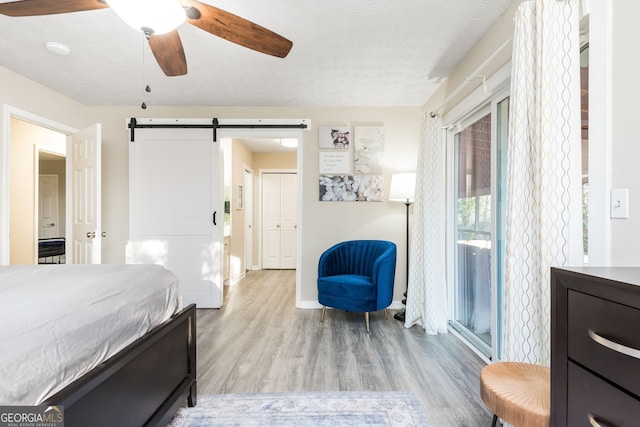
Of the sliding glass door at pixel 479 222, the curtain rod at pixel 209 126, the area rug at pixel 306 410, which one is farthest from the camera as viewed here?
the curtain rod at pixel 209 126

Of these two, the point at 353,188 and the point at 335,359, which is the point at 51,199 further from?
the point at 335,359

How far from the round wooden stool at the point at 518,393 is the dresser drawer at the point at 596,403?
14 cm

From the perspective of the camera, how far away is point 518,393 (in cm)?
109

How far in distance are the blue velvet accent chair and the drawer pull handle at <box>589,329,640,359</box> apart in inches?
77.0

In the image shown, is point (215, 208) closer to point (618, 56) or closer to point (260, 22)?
point (260, 22)

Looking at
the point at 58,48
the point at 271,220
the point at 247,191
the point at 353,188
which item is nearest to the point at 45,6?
the point at 58,48

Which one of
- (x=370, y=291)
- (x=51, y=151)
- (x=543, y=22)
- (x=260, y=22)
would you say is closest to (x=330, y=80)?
(x=260, y=22)

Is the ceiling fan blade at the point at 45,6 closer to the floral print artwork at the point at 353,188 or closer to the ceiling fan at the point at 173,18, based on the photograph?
the ceiling fan at the point at 173,18

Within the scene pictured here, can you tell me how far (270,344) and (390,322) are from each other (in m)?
1.26

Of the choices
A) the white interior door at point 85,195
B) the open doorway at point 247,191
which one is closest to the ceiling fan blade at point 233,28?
the white interior door at point 85,195

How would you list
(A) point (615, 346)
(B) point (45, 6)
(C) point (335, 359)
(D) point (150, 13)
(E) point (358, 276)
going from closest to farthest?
(A) point (615, 346) < (D) point (150, 13) < (B) point (45, 6) < (C) point (335, 359) < (E) point (358, 276)

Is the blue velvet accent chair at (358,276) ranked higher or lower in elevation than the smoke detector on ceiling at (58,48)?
lower

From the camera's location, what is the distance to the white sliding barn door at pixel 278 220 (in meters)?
5.99

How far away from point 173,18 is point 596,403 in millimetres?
2010
